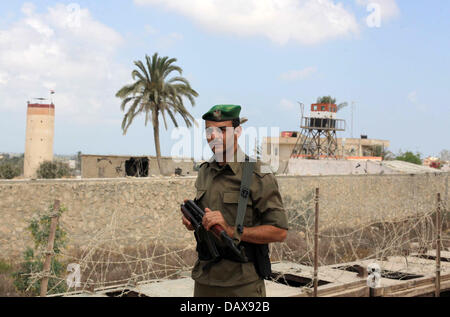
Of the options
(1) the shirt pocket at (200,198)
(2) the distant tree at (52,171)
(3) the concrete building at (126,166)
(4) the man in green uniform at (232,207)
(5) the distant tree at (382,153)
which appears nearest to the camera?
(4) the man in green uniform at (232,207)

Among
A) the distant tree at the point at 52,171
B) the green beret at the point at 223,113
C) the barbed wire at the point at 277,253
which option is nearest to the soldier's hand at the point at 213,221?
the green beret at the point at 223,113

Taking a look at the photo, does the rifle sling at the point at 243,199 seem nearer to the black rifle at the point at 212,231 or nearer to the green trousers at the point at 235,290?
the black rifle at the point at 212,231

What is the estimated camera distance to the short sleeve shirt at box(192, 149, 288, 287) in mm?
2545

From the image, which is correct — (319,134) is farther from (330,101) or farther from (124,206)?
(124,206)

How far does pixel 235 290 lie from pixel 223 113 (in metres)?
1.01

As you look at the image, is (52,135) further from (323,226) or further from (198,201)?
(198,201)

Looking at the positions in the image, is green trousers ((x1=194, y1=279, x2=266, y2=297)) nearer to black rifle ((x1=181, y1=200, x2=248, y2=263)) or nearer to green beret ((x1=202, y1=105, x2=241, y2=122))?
black rifle ((x1=181, y1=200, x2=248, y2=263))

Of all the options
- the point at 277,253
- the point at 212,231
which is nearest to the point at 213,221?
the point at 212,231

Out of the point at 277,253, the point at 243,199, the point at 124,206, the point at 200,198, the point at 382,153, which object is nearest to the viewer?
the point at 243,199

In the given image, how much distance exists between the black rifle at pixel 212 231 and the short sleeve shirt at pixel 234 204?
0.30ft

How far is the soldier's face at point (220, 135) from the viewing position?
263cm

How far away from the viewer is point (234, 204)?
104 inches
